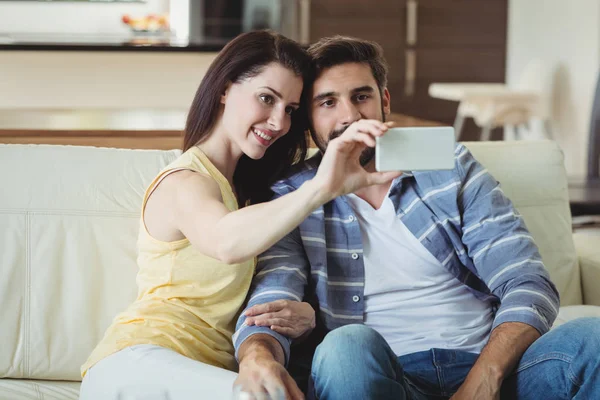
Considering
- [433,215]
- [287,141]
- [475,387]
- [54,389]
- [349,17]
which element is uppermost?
[349,17]

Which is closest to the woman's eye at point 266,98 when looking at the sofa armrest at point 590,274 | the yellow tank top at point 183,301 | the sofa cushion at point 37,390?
the yellow tank top at point 183,301

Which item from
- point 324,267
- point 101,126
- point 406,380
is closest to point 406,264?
point 324,267

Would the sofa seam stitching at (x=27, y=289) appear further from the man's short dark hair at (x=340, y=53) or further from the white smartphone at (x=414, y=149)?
the white smartphone at (x=414, y=149)

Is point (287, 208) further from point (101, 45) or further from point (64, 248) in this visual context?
point (101, 45)

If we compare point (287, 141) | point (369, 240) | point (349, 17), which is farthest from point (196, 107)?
point (349, 17)

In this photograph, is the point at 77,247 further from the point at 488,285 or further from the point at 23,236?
the point at 488,285

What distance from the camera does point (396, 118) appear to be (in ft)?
9.22

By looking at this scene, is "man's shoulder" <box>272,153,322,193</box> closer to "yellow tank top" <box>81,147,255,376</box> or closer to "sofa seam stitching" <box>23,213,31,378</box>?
"yellow tank top" <box>81,147,255,376</box>

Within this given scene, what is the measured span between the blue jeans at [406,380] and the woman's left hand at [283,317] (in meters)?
0.16

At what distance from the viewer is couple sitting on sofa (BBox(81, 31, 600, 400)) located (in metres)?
1.35

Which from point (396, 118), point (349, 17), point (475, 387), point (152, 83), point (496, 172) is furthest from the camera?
point (349, 17)

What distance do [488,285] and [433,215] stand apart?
0.57ft

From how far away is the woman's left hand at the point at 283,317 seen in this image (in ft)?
5.04

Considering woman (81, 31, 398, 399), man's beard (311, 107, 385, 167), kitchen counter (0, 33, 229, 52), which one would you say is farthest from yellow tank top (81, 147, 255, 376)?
kitchen counter (0, 33, 229, 52)
